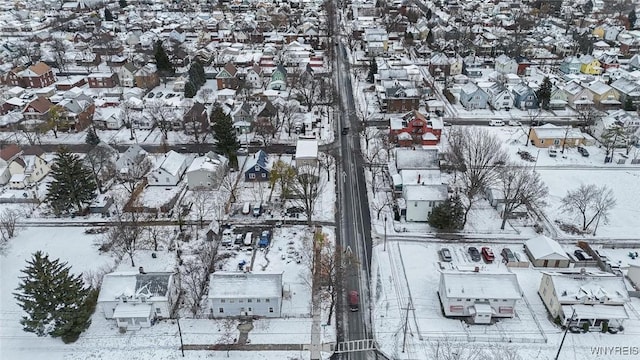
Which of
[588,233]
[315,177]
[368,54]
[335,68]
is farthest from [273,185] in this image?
[368,54]

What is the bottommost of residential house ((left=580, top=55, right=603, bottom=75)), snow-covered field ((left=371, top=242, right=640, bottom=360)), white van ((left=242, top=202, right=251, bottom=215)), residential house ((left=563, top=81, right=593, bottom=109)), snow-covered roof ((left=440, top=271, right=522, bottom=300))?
snow-covered field ((left=371, top=242, right=640, bottom=360))

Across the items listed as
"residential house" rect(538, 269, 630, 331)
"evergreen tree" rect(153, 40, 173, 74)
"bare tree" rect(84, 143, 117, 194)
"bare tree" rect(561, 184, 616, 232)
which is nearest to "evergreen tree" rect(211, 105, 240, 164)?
"bare tree" rect(84, 143, 117, 194)

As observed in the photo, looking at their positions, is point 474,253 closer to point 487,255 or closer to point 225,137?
point 487,255

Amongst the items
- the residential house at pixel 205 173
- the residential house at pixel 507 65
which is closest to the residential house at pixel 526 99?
the residential house at pixel 507 65

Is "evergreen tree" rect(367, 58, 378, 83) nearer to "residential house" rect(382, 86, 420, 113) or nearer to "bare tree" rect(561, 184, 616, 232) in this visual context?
"residential house" rect(382, 86, 420, 113)

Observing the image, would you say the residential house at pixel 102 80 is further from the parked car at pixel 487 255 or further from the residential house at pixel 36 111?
the parked car at pixel 487 255

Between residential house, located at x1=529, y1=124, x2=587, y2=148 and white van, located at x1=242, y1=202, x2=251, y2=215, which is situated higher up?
residential house, located at x1=529, y1=124, x2=587, y2=148
